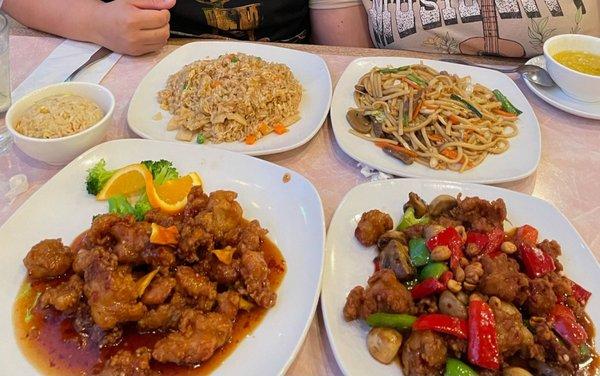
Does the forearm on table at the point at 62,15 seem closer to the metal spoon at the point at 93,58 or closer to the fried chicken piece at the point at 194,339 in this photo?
the metal spoon at the point at 93,58

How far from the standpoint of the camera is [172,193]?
219 cm

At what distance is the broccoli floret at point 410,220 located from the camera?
6.67ft

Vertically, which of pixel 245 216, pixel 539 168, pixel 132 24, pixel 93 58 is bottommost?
pixel 539 168

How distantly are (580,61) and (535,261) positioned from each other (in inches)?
62.8

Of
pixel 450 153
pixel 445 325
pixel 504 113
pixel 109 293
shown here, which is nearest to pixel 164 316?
pixel 109 293

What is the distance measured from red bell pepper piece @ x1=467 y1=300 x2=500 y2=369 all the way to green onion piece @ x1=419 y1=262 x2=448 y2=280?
19 cm

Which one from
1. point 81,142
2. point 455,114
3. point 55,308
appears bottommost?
point 455,114

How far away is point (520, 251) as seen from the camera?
6.09 ft

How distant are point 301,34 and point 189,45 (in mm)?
983

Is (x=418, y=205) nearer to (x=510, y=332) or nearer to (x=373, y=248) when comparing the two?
(x=373, y=248)

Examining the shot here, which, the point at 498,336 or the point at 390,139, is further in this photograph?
the point at 390,139

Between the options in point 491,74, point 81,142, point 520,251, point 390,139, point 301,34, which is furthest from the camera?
point 301,34

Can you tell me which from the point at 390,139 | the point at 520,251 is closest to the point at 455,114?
the point at 390,139

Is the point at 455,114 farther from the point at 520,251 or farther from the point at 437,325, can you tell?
the point at 437,325
